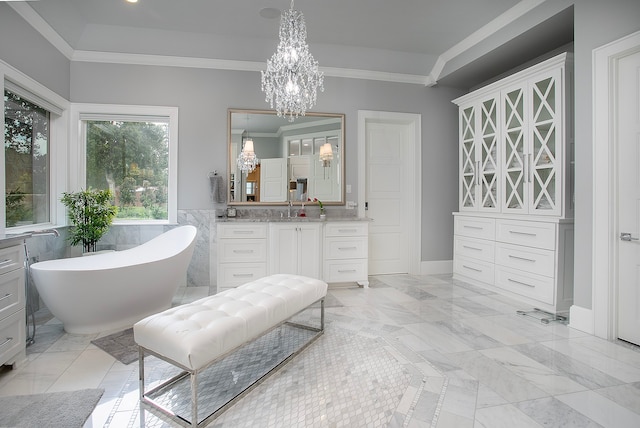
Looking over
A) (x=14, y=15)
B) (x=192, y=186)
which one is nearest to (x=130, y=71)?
(x=14, y=15)

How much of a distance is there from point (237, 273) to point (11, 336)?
75.9 inches

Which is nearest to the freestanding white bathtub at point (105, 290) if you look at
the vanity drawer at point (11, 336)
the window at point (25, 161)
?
the vanity drawer at point (11, 336)

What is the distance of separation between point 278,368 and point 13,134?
317 cm

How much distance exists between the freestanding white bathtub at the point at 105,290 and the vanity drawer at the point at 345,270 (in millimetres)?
1579

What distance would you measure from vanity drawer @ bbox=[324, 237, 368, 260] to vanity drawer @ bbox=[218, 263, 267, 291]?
2.53ft

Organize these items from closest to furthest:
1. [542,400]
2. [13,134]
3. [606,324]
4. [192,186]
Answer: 1. [542,400]
2. [606,324]
3. [13,134]
4. [192,186]

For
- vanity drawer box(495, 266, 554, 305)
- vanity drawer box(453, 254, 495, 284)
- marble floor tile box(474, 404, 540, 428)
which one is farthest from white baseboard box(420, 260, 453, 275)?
marble floor tile box(474, 404, 540, 428)

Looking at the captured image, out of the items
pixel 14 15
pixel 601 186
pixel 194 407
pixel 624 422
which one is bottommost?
pixel 624 422

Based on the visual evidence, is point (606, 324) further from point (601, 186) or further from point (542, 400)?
point (542, 400)

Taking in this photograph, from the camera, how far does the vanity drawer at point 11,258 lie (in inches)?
77.0

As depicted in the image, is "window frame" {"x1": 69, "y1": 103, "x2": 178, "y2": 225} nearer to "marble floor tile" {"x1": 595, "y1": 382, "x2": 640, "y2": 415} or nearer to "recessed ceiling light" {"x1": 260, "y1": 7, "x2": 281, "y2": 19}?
"recessed ceiling light" {"x1": 260, "y1": 7, "x2": 281, "y2": 19}

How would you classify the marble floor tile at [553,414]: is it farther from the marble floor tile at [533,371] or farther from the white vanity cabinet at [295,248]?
the white vanity cabinet at [295,248]

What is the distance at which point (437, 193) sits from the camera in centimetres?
476

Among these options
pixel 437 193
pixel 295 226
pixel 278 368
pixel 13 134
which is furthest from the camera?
pixel 437 193
